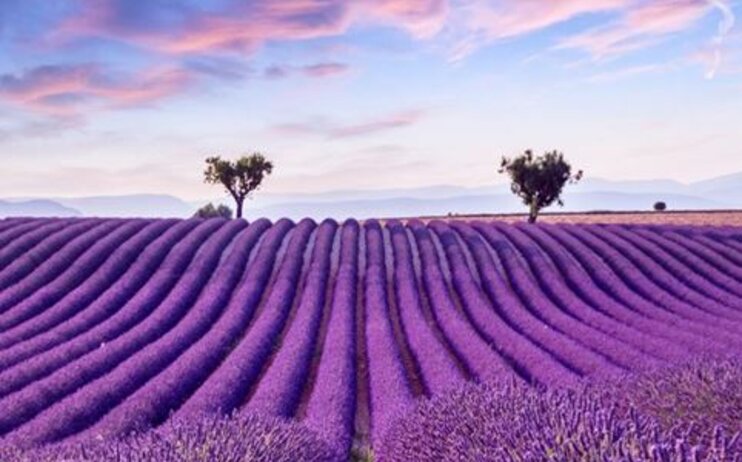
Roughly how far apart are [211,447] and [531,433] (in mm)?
2338

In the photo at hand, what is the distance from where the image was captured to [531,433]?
4.83 meters

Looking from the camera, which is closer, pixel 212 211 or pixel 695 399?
pixel 695 399

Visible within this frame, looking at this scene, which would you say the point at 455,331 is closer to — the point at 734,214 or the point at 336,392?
the point at 336,392

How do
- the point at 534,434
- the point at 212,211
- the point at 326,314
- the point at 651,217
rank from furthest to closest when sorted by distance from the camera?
the point at 212,211 < the point at 651,217 < the point at 326,314 < the point at 534,434

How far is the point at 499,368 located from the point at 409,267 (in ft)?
32.2

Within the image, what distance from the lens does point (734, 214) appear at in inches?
1446

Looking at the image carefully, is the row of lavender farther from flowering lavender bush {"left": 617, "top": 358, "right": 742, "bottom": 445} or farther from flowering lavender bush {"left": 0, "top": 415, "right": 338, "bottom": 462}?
flowering lavender bush {"left": 617, "top": 358, "right": 742, "bottom": 445}

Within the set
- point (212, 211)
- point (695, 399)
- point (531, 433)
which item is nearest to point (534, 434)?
point (531, 433)

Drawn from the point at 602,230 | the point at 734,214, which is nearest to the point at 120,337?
the point at 602,230

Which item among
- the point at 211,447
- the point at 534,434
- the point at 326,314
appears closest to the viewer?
the point at 534,434

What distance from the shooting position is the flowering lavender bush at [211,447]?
5453 millimetres

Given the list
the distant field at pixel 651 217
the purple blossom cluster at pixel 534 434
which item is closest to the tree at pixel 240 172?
the distant field at pixel 651 217

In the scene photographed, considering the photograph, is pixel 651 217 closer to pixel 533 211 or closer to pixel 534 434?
pixel 533 211

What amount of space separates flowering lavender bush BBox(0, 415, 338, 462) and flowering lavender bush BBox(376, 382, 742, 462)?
1062 mm
